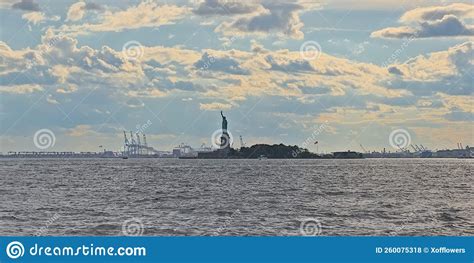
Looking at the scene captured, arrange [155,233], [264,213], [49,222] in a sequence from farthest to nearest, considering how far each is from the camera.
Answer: [264,213]
[49,222]
[155,233]

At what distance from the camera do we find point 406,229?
50.2 m

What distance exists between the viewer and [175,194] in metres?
84.6

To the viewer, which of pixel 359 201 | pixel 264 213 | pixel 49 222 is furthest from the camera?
pixel 359 201

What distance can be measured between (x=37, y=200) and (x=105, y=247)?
56.5m

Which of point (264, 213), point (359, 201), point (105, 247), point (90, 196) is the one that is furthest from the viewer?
point (90, 196)

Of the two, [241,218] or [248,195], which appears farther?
[248,195]

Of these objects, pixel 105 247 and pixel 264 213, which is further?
pixel 264 213

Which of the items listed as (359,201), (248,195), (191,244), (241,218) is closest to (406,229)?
(241,218)

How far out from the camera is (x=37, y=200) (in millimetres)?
78000

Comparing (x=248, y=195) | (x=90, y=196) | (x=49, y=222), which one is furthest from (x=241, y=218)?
(x=90, y=196)

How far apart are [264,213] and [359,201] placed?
17.2 m

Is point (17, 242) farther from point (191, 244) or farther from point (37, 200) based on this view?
point (37, 200)

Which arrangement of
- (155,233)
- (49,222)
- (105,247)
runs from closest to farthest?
(105,247)
(155,233)
(49,222)

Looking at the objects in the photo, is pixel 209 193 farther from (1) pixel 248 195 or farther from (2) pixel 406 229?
(2) pixel 406 229
